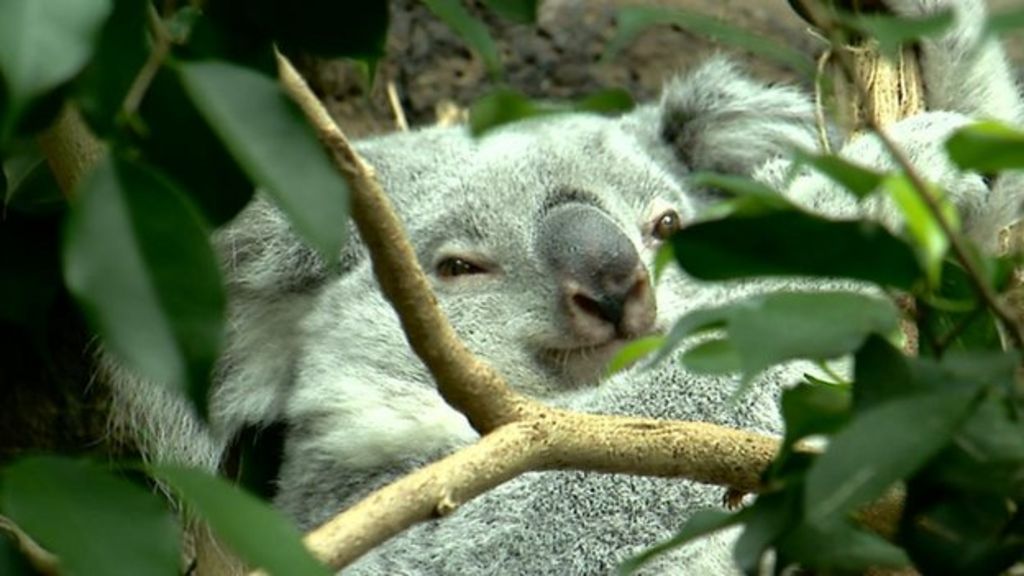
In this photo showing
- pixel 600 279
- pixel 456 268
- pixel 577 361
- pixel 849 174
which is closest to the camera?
pixel 849 174

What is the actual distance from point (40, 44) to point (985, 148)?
629 millimetres

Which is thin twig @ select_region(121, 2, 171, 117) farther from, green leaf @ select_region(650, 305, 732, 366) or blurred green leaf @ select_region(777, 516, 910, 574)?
blurred green leaf @ select_region(777, 516, 910, 574)

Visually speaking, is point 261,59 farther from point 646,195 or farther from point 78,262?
point 646,195

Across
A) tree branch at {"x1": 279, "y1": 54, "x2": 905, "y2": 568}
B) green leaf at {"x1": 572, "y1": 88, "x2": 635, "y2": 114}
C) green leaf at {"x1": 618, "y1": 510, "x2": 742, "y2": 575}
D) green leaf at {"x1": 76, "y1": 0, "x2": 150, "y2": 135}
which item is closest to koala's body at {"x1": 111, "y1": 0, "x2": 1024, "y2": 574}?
tree branch at {"x1": 279, "y1": 54, "x2": 905, "y2": 568}

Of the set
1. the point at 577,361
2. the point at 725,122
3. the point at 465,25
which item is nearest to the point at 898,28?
the point at 465,25

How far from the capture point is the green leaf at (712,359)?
1.33 meters

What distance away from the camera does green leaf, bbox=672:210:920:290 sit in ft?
3.86

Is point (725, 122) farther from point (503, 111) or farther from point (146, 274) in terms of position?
point (146, 274)

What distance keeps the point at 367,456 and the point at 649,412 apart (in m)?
0.53

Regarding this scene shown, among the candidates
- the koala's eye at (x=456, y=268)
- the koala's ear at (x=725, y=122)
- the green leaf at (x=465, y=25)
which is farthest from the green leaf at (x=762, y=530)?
the koala's ear at (x=725, y=122)

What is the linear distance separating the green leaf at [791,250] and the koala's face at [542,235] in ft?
5.13

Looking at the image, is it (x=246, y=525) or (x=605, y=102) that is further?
(x=605, y=102)

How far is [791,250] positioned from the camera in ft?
3.91

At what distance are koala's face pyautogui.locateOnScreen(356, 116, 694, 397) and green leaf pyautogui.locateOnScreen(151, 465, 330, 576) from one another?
1.69m
